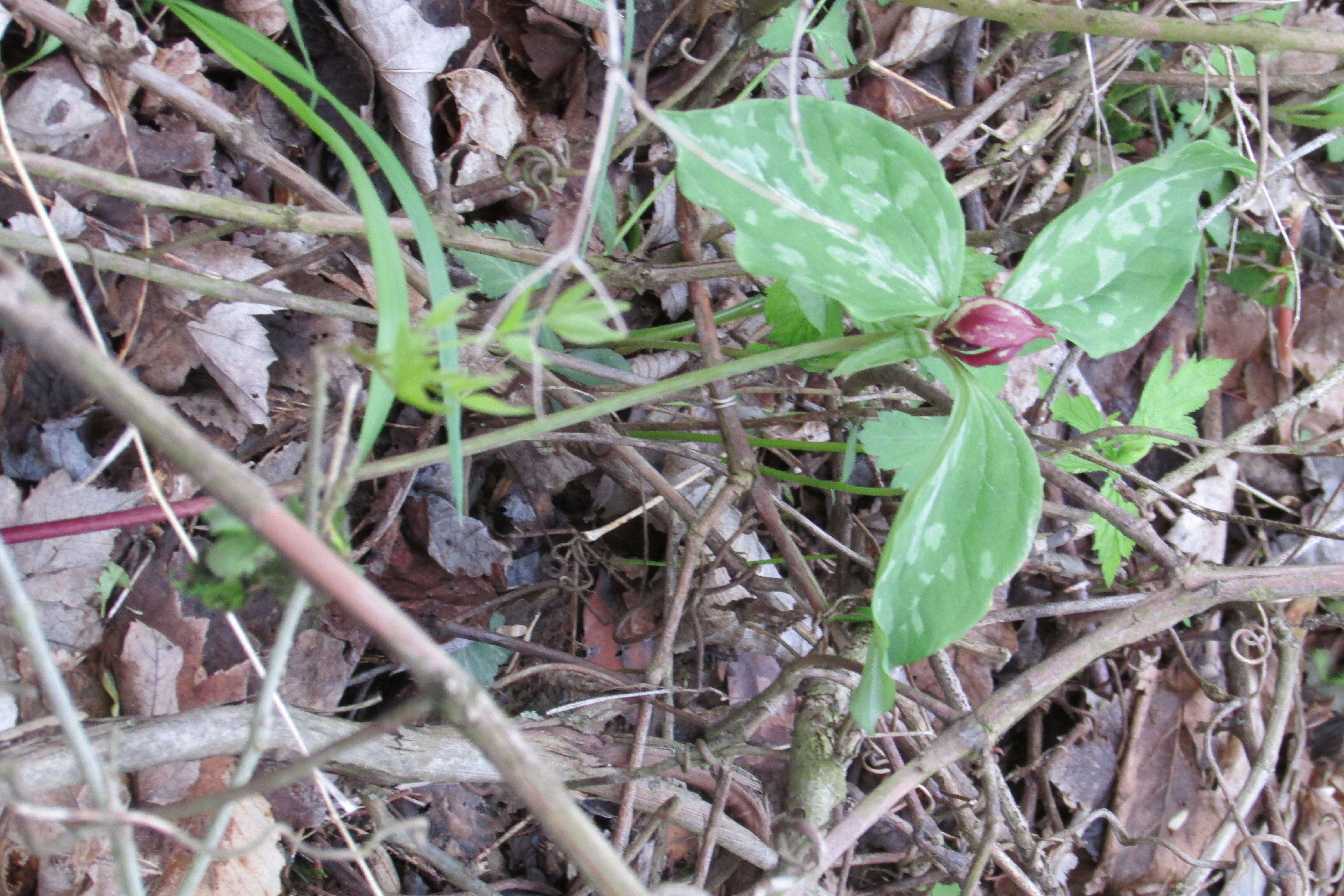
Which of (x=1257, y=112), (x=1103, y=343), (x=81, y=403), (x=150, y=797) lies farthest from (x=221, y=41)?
(x=1257, y=112)

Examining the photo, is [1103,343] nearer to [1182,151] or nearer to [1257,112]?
[1182,151]

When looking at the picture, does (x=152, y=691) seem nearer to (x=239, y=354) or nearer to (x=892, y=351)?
(x=239, y=354)

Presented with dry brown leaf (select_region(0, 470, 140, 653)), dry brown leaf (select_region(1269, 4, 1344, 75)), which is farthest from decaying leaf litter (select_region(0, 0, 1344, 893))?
dry brown leaf (select_region(1269, 4, 1344, 75))

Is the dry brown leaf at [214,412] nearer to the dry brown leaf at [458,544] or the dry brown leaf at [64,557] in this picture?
the dry brown leaf at [64,557]

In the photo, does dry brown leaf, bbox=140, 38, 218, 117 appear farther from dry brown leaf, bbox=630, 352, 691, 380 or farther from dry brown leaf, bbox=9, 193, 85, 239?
dry brown leaf, bbox=630, 352, 691, 380

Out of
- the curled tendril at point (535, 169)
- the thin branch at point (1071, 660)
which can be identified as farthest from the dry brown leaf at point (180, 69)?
the thin branch at point (1071, 660)

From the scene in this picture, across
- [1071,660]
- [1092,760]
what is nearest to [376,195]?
[1071,660]

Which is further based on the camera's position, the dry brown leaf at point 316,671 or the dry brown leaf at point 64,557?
the dry brown leaf at point 316,671
